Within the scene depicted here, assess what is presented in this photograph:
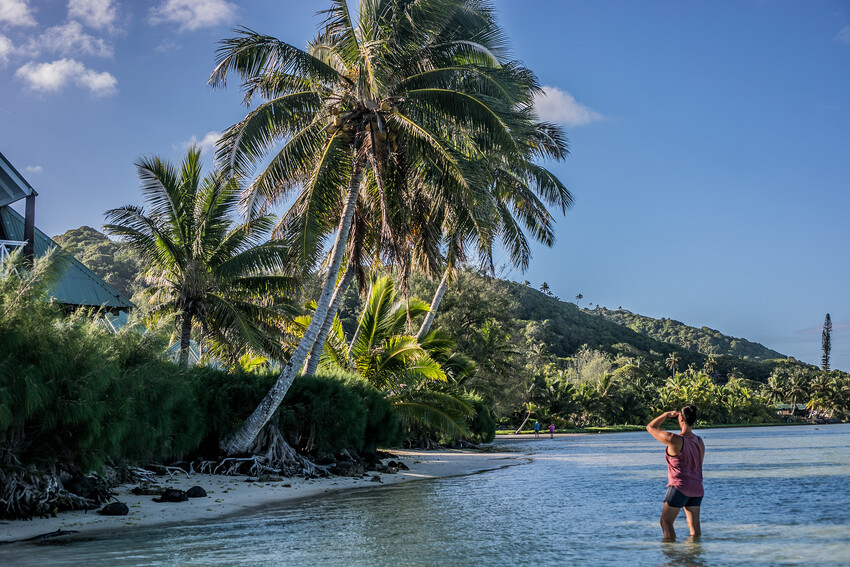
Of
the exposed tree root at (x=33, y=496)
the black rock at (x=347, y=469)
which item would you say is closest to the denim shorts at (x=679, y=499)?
the exposed tree root at (x=33, y=496)

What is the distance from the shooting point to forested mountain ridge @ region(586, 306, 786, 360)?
179500 mm

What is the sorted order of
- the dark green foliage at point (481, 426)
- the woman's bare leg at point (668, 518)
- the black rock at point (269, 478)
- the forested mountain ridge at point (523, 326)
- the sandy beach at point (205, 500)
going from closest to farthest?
the woman's bare leg at point (668, 518)
the sandy beach at point (205, 500)
the black rock at point (269, 478)
the dark green foliage at point (481, 426)
the forested mountain ridge at point (523, 326)

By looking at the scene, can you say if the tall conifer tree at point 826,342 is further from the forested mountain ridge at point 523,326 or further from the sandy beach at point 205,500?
the sandy beach at point 205,500

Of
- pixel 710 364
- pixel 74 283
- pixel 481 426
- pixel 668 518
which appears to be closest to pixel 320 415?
pixel 74 283

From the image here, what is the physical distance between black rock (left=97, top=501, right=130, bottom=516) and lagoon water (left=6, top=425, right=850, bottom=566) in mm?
933

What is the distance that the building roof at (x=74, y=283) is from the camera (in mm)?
16125

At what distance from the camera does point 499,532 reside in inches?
372

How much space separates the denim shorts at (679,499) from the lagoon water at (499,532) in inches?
22.8

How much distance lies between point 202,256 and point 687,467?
45.5ft

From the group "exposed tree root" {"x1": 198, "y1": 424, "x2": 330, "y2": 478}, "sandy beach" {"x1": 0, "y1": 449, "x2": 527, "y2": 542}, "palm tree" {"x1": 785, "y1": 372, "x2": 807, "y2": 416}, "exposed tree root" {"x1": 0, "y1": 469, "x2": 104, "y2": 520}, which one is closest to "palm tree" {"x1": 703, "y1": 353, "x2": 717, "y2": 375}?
"palm tree" {"x1": 785, "y1": 372, "x2": 807, "y2": 416}

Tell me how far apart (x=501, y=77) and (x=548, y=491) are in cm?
961

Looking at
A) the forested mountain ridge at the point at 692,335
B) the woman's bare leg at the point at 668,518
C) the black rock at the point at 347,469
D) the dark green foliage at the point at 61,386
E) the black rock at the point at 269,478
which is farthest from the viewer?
the forested mountain ridge at the point at 692,335

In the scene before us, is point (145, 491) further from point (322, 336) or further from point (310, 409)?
point (322, 336)

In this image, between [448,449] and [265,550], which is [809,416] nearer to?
[448,449]
